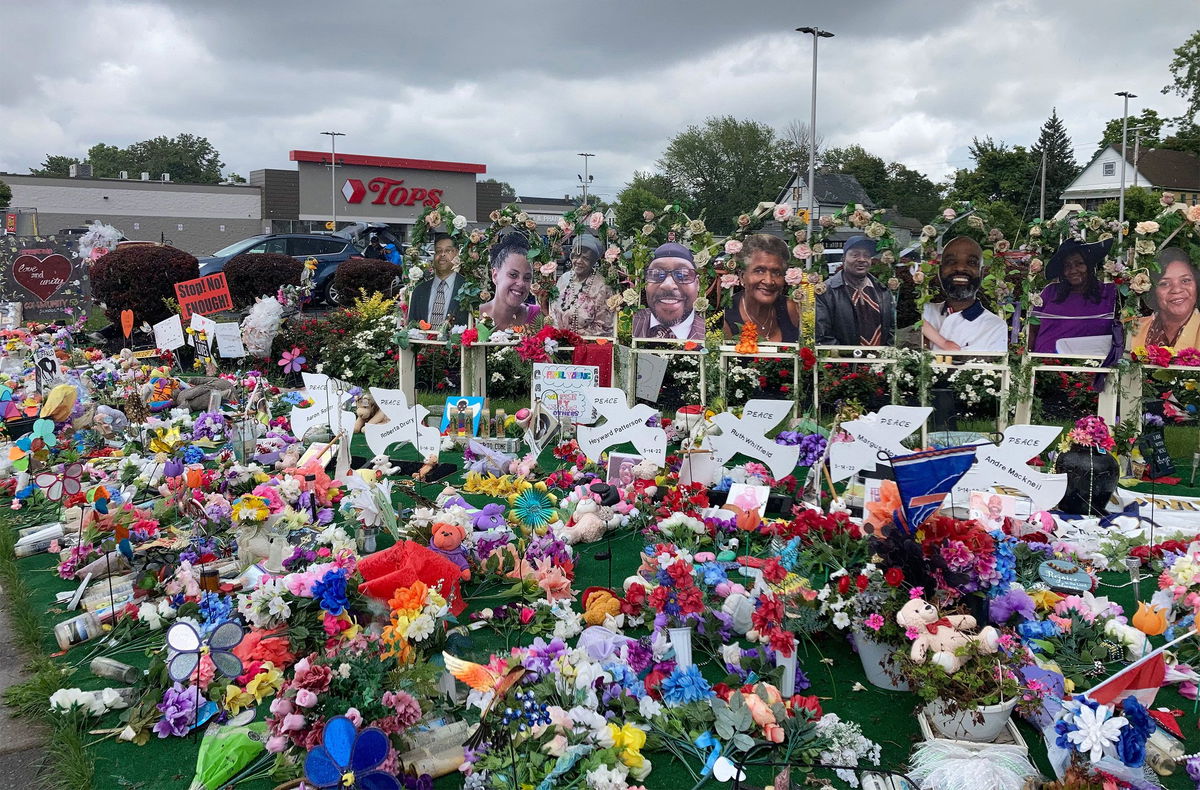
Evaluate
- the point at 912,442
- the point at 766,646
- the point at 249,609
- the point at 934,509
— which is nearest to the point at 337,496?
the point at 249,609

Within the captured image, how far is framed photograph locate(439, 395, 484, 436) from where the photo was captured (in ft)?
24.3

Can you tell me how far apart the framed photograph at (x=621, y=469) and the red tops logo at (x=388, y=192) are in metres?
31.3

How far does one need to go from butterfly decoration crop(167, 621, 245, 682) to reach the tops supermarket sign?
32.9 metres

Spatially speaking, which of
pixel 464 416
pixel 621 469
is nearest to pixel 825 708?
pixel 621 469

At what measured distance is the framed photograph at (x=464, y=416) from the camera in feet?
24.3

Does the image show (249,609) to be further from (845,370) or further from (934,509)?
(845,370)

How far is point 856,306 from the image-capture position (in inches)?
303

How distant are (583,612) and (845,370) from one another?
5183 millimetres

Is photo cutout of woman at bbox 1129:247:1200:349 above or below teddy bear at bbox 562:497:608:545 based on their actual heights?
above

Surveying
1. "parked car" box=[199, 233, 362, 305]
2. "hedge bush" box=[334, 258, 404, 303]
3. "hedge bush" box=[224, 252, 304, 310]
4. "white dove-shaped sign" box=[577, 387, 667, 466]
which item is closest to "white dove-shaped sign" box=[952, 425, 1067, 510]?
"white dove-shaped sign" box=[577, 387, 667, 466]

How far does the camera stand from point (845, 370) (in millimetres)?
8672

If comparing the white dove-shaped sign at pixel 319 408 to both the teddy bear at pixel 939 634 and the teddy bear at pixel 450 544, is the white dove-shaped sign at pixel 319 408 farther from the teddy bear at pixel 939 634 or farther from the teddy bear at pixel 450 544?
the teddy bear at pixel 939 634

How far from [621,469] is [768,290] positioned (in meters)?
2.53

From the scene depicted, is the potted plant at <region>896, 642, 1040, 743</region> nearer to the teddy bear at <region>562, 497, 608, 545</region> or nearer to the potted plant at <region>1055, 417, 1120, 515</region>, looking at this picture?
the teddy bear at <region>562, 497, 608, 545</region>
